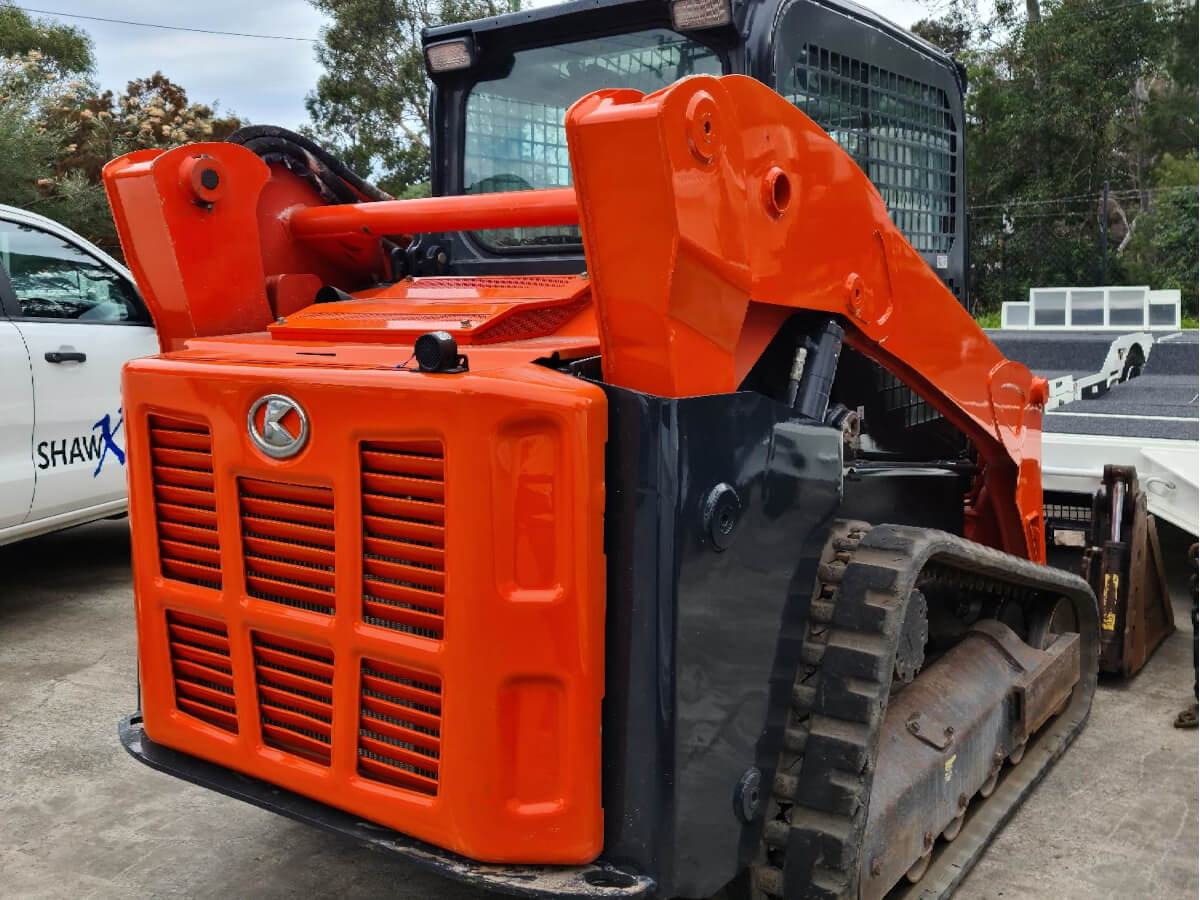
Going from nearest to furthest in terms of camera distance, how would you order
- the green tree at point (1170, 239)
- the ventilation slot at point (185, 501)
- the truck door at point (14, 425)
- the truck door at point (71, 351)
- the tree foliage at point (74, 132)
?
1. the ventilation slot at point (185, 501)
2. the truck door at point (14, 425)
3. the truck door at point (71, 351)
4. the tree foliage at point (74, 132)
5. the green tree at point (1170, 239)

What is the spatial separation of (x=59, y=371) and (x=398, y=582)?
3.41 meters

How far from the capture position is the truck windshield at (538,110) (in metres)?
3.12

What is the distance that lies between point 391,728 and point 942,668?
5.22ft

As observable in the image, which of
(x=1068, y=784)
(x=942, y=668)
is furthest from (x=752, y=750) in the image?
(x=1068, y=784)

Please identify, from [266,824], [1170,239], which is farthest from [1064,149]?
[266,824]

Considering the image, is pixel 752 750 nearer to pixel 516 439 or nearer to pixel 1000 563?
pixel 516 439

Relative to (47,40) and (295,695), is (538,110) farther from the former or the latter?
(47,40)

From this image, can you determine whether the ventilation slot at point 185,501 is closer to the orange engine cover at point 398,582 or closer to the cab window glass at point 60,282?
the orange engine cover at point 398,582

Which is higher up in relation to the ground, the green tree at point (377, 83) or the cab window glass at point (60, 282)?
the green tree at point (377, 83)

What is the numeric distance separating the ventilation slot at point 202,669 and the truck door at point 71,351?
2682 mm

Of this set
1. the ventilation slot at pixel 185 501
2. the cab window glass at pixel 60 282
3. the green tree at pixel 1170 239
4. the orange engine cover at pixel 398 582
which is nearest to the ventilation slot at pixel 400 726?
the orange engine cover at pixel 398 582

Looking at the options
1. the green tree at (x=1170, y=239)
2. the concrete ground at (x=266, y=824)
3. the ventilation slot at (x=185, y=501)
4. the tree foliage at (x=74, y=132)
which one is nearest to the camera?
the ventilation slot at (x=185, y=501)

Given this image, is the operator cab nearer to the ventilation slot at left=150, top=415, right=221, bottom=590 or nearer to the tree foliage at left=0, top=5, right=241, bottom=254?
the ventilation slot at left=150, top=415, right=221, bottom=590

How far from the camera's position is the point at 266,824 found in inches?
131
